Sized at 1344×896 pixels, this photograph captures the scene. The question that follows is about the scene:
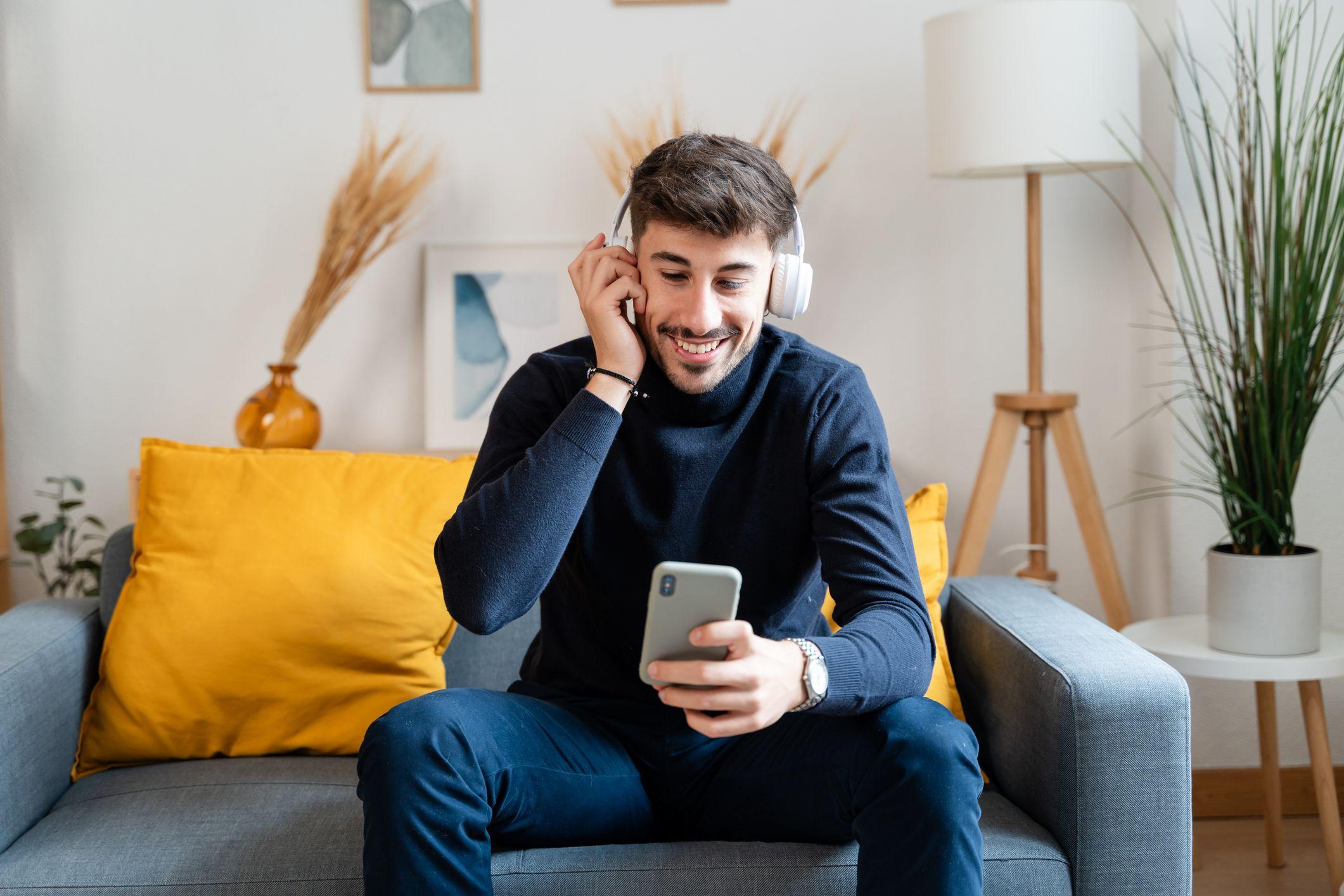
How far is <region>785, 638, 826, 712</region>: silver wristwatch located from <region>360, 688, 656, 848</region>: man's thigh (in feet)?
1.10

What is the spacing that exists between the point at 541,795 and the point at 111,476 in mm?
1594

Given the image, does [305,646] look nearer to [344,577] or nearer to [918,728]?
[344,577]

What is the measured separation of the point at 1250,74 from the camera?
88.1 inches

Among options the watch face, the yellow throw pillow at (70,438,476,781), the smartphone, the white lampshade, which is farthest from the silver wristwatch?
the white lampshade

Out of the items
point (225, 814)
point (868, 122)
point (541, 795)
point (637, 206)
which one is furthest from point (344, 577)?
point (868, 122)

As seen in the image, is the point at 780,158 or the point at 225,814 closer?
the point at 225,814

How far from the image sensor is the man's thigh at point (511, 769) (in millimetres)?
1240

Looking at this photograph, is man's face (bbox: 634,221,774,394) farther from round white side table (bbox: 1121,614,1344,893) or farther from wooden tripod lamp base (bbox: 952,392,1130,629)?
wooden tripod lamp base (bbox: 952,392,1130,629)

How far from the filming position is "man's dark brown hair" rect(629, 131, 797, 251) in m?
1.38

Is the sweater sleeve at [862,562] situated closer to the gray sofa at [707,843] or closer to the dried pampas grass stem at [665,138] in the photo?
the gray sofa at [707,843]

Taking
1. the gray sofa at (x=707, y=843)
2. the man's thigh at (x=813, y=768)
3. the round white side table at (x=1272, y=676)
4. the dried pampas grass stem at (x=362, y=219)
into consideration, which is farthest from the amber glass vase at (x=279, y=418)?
the round white side table at (x=1272, y=676)

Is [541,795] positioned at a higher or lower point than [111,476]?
lower

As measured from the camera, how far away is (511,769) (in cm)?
132

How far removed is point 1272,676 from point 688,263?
4.01 ft
